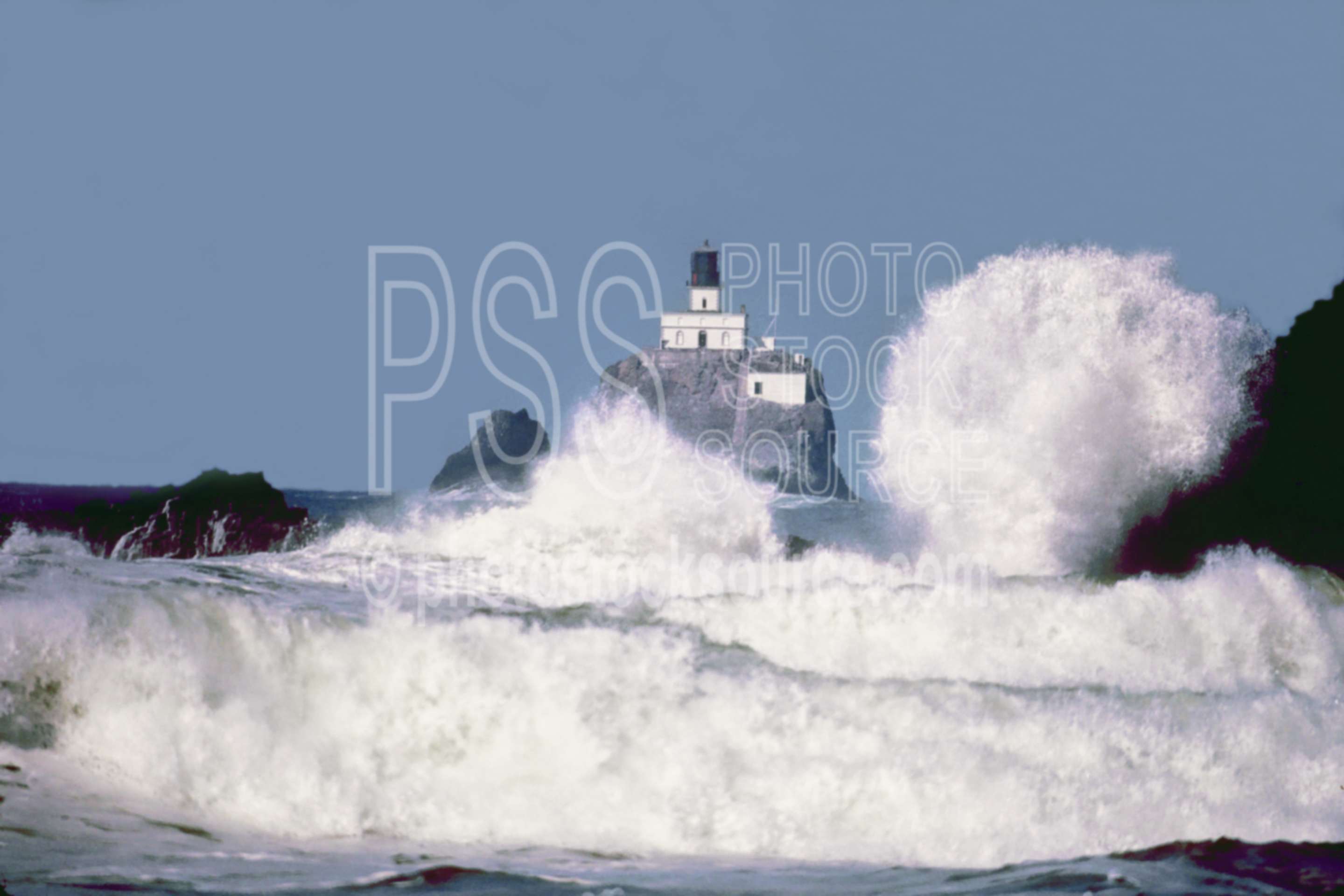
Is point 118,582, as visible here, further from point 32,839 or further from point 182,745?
point 32,839

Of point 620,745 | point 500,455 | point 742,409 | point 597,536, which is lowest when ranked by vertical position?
point 620,745

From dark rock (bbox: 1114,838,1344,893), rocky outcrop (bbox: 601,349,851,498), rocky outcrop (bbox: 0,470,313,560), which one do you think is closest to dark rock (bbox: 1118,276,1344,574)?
dark rock (bbox: 1114,838,1344,893)

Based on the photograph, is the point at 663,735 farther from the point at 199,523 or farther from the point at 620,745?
the point at 199,523

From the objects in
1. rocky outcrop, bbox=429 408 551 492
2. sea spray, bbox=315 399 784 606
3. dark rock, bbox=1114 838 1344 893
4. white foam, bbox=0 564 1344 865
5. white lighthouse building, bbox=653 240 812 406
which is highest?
white lighthouse building, bbox=653 240 812 406

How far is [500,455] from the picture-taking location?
279ft

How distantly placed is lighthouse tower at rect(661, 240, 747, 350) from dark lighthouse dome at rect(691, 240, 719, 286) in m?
0.03

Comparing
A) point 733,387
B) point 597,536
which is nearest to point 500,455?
point 733,387

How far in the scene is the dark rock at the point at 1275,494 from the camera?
37.6ft

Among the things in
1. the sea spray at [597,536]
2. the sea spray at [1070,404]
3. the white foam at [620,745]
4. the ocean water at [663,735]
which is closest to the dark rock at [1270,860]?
the ocean water at [663,735]

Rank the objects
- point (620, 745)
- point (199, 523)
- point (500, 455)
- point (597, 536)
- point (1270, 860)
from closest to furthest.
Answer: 1. point (1270, 860)
2. point (620, 745)
3. point (597, 536)
4. point (199, 523)
5. point (500, 455)

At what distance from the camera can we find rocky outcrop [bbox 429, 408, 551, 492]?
80.2 meters

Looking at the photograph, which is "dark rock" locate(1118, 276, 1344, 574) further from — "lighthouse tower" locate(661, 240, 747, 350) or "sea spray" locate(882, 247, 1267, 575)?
"lighthouse tower" locate(661, 240, 747, 350)

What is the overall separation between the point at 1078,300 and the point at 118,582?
9.37 m

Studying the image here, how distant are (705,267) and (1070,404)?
69.7m
